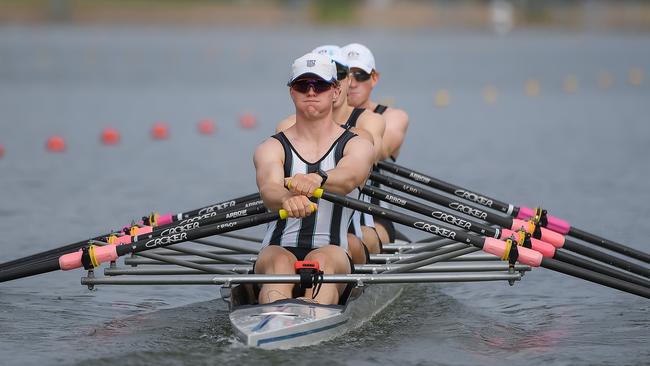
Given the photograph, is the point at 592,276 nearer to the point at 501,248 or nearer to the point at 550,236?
the point at 501,248

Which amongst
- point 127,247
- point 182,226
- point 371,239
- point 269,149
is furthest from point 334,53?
point 127,247

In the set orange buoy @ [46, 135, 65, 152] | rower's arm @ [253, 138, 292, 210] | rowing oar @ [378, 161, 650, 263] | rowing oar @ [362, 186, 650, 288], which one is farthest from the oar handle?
orange buoy @ [46, 135, 65, 152]

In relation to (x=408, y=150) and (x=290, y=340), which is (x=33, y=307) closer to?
(x=290, y=340)

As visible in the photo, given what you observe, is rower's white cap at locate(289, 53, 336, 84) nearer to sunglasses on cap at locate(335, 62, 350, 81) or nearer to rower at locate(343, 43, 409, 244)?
sunglasses on cap at locate(335, 62, 350, 81)

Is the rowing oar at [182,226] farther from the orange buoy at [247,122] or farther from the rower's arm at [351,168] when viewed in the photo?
the orange buoy at [247,122]

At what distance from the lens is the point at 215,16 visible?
214 ft

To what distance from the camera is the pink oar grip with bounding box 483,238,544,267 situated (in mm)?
9523

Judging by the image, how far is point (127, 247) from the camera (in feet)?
31.7

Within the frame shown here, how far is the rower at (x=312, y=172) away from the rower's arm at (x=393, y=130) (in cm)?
276

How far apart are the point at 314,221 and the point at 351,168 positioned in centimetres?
58

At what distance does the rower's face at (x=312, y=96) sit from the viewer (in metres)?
9.34

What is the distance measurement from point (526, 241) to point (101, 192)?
30.1 feet

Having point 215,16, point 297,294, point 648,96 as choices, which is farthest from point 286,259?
point 215,16

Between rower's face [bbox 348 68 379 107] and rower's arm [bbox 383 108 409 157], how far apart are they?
0.37 meters
